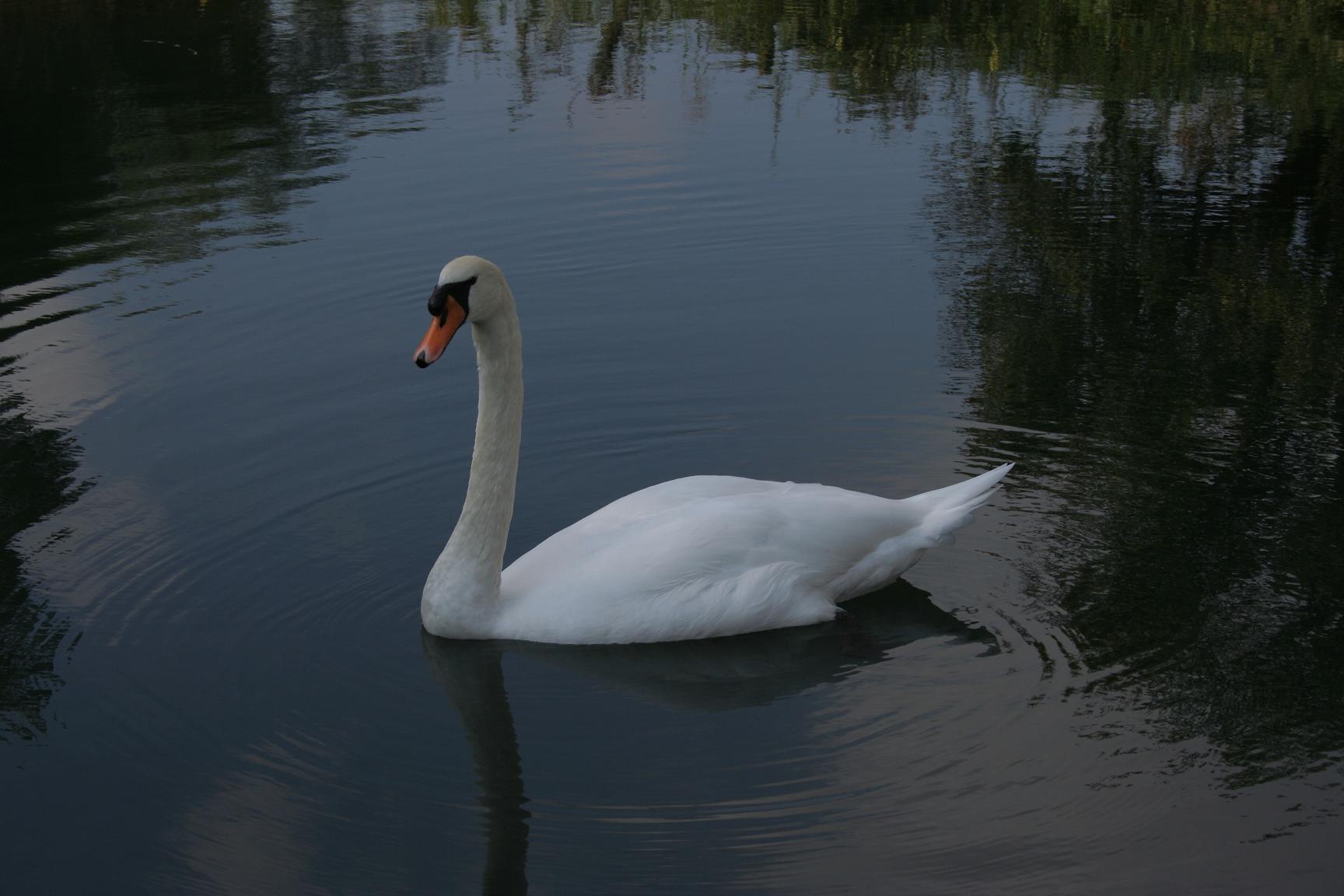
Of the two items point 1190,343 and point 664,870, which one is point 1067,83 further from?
point 664,870

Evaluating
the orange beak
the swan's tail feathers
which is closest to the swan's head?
the orange beak

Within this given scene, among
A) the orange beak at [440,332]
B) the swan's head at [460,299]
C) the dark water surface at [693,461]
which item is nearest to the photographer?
the dark water surface at [693,461]

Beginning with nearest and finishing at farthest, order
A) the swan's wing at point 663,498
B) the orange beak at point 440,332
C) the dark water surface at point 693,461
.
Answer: the dark water surface at point 693,461, the orange beak at point 440,332, the swan's wing at point 663,498

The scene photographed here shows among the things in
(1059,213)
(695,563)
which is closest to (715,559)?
(695,563)

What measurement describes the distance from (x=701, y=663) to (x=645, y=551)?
1.76 ft

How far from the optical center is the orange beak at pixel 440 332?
608 centimetres

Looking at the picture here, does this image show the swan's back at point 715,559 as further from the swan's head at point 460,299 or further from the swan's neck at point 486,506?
the swan's head at point 460,299

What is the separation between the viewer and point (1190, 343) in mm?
9734

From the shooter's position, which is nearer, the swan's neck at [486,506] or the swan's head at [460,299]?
the swan's head at [460,299]

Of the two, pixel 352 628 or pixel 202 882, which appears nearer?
pixel 202 882

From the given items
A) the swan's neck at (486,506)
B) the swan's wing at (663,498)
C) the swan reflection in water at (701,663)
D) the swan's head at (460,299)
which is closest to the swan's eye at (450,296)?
the swan's head at (460,299)

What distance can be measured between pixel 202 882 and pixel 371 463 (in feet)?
11.9

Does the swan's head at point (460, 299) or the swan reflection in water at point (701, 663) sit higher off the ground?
the swan's head at point (460, 299)

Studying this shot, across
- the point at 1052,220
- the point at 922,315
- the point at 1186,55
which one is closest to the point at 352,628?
the point at 922,315
